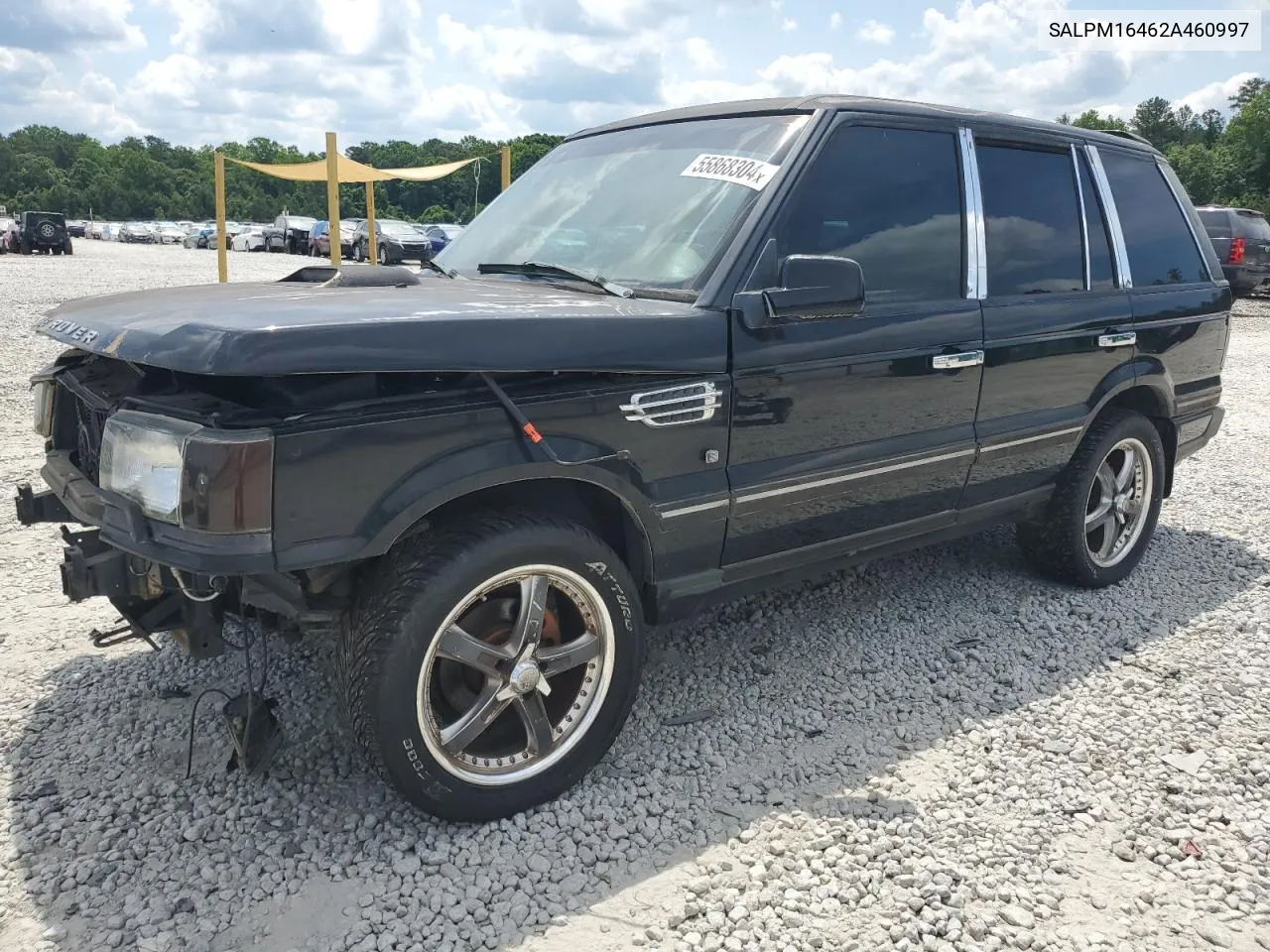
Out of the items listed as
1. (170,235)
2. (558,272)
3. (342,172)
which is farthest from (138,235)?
(558,272)

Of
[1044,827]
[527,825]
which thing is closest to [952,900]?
[1044,827]

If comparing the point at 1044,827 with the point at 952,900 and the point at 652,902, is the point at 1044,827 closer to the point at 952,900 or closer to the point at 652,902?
the point at 952,900

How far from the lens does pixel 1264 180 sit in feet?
142

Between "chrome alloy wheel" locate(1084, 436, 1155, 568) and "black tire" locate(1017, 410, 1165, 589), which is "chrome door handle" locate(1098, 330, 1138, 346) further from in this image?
"chrome alloy wheel" locate(1084, 436, 1155, 568)

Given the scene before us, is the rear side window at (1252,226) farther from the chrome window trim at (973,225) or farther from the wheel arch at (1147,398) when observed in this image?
the chrome window trim at (973,225)

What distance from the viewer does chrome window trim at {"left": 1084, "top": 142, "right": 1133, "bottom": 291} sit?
4.35 meters

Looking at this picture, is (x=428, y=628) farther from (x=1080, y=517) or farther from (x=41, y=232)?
(x=41, y=232)

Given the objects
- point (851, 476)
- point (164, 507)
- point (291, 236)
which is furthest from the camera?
point (291, 236)

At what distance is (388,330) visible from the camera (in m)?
2.29

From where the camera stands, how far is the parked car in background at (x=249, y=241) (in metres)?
43.1

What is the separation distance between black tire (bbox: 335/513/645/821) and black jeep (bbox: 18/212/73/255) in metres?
38.6

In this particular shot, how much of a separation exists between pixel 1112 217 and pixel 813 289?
2.25 m

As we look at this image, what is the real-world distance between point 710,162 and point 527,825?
2.25 metres

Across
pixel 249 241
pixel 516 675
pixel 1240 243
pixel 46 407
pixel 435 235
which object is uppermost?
pixel 249 241
